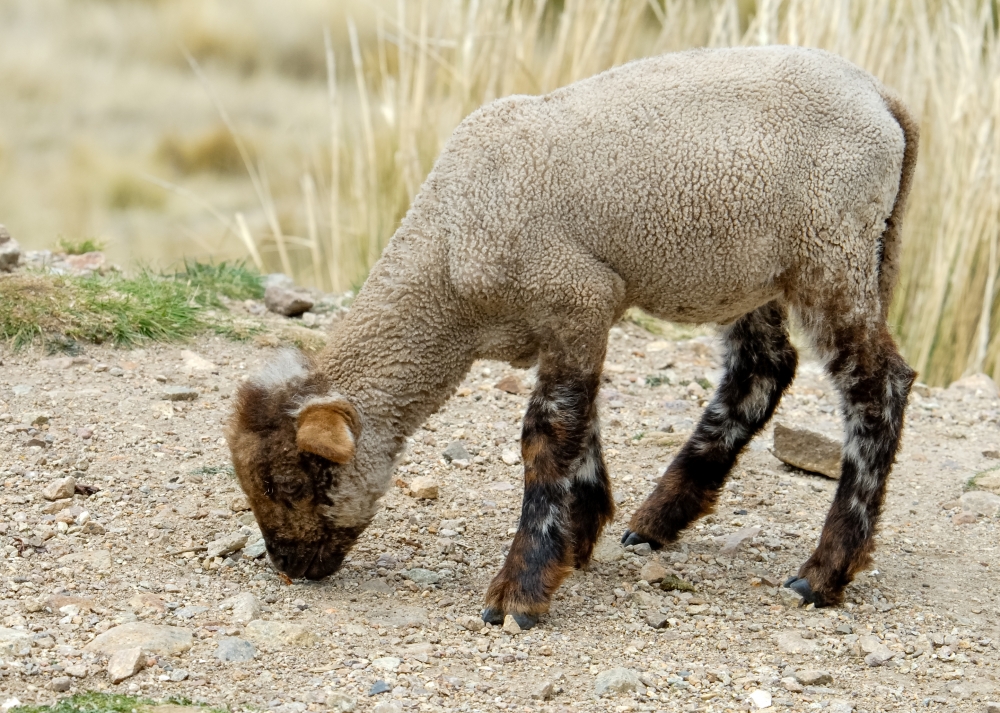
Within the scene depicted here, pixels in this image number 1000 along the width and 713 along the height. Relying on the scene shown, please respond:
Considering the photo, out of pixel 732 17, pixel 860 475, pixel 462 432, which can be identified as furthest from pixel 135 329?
pixel 732 17

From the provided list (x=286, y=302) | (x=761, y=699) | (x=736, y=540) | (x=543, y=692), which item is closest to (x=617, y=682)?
(x=543, y=692)

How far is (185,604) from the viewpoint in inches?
200

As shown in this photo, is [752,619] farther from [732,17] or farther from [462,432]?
[732,17]

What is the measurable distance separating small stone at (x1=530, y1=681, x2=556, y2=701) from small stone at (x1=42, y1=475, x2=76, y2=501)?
266cm

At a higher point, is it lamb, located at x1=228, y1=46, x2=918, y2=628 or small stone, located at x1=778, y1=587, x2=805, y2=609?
lamb, located at x1=228, y1=46, x2=918, y2=628

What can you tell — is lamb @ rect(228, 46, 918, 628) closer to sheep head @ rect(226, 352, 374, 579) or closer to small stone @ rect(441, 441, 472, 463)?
sheep head @ rect(226, 352, 374, 579)

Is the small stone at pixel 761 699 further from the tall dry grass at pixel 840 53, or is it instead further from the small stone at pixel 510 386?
the tall dry grass at pixel 840 53

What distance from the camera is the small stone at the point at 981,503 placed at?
264 inches

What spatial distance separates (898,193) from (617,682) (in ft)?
8.64

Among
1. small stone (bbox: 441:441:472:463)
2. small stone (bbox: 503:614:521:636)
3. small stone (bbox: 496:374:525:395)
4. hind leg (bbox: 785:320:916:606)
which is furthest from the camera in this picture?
small stone (bbox: 496:374:525:395)

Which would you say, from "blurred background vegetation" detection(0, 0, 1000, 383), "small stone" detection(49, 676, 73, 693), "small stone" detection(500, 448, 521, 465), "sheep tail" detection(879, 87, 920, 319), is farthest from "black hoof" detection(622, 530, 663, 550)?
"blurred background vegetation" detection(0, 0, 1000, 383)

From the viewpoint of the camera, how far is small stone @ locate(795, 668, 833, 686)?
4703mm

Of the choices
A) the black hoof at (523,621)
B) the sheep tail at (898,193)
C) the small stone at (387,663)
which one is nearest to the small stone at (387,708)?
the small stone at (387,663)

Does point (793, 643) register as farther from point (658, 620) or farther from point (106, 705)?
point (106, 705)
